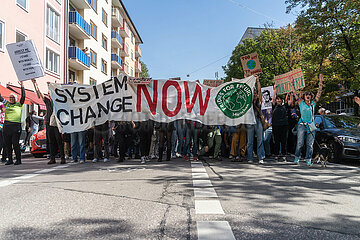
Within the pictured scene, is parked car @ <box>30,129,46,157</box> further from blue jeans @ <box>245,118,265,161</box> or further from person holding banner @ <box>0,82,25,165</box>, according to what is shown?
blue jeans @ <box>245,118,265,161</box>

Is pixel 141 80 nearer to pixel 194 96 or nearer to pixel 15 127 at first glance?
pixel 194 96

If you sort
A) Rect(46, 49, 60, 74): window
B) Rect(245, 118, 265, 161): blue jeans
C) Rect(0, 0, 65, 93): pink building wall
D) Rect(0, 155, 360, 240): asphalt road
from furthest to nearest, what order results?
Rect(46, 49, 60, 74): window < Rect(0, 0, 65, 93): pink building wall < Rect(245, 118, 265, 161): blue jeans < Rect(0, 155, 360, 240): asphalt road

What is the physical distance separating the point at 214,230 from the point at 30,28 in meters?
20.9

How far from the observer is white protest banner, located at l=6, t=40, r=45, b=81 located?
8805 millimetres

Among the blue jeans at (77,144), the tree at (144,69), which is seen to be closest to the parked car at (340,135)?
the blue jeans at (77,144)

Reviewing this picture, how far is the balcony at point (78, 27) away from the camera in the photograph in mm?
26016

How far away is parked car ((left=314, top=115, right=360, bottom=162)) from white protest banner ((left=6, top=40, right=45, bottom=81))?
8.25 meters

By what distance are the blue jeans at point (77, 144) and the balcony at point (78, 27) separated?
64.1 feet

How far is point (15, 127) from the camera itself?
8.64 meters

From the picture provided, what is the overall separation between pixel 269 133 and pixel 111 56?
3516 centimetres

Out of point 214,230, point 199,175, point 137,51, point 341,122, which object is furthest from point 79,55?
point 137,51

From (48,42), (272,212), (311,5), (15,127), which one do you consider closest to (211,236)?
(272,212)

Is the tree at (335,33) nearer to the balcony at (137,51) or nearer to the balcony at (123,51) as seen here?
the balcony at (123,51)

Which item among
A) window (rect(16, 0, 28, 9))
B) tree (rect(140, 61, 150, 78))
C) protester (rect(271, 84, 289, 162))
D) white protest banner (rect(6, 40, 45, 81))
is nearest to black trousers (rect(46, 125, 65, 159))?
white protest banner (rect(6, 40, 45, 81))
